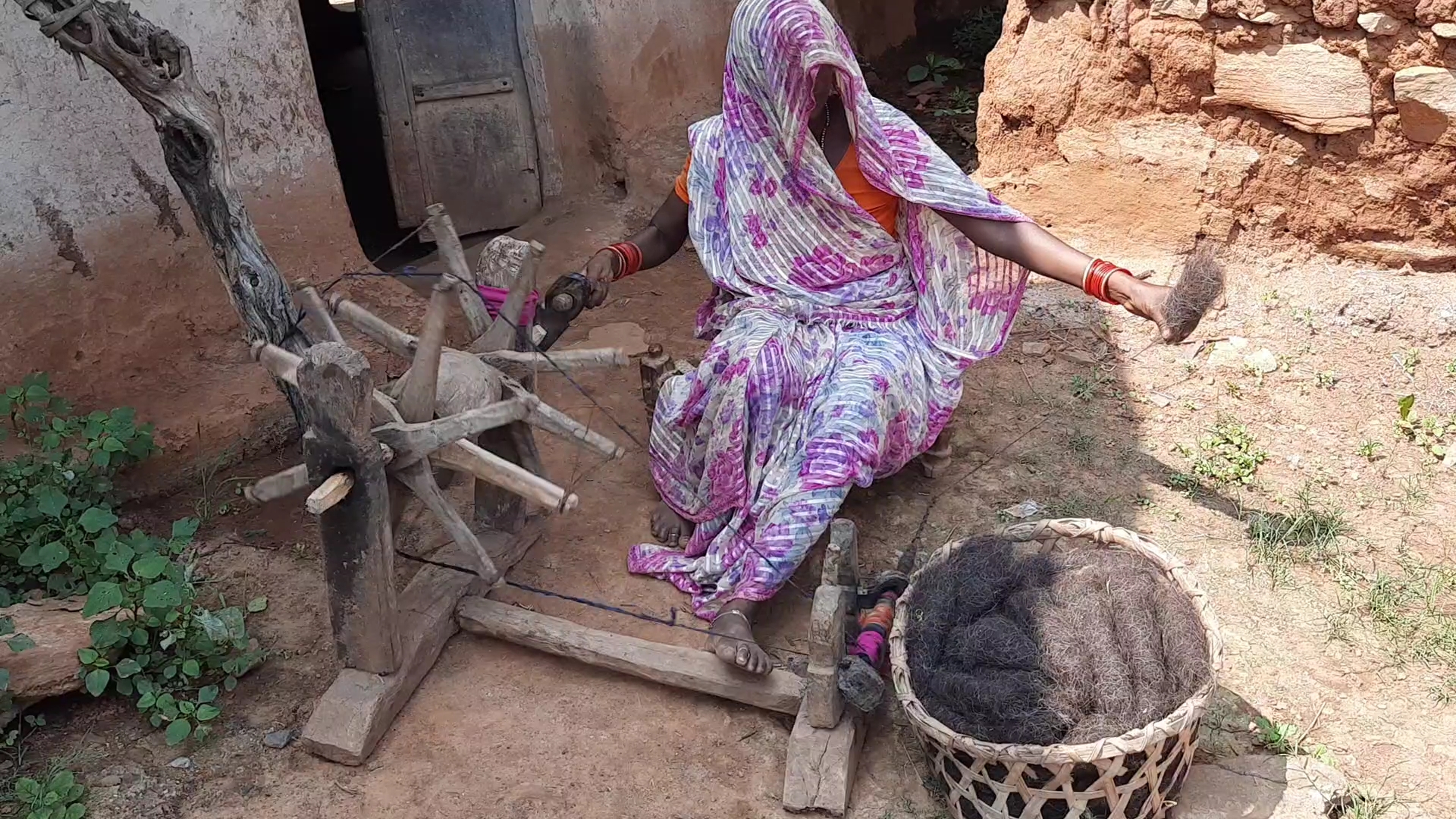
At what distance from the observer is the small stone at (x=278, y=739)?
280 cm

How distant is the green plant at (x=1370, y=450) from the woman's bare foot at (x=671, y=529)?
2114 mm

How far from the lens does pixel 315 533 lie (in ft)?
11.4

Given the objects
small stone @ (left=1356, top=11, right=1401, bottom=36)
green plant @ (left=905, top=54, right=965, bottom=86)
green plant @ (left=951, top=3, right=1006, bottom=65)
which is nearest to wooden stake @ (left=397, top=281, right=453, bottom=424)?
small stone @ (left=1356, top=11, right=1401, bottom=36)

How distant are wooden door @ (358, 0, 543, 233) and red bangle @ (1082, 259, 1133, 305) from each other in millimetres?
2880

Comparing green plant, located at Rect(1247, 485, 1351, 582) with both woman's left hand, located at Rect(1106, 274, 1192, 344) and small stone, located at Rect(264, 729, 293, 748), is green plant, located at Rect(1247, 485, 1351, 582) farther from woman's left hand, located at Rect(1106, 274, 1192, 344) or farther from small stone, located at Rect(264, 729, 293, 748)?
small stone, located at Rect(264, 729, 293, 748)

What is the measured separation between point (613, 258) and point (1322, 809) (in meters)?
2.26

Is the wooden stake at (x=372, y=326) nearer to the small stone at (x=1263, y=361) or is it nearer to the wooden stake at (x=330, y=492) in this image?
the wooden stake at (x=330, y=492)

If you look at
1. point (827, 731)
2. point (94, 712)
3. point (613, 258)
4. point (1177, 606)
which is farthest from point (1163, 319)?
point (94, 712)

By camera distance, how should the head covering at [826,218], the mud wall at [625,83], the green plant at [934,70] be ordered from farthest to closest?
the green plant at [934,70] → the mud wall at [625,83] → the head covering at [826,218]

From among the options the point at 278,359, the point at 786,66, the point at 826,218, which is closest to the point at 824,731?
the point at 826,218

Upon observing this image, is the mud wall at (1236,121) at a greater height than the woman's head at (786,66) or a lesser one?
lesser

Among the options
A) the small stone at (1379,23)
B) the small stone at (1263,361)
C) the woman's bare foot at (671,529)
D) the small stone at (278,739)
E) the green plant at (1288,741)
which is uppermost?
the small stone at (1379,23)

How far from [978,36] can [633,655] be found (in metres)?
5.12

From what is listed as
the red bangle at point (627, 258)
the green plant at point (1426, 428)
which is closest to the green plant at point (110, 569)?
the red bangle at point (627, 258)
